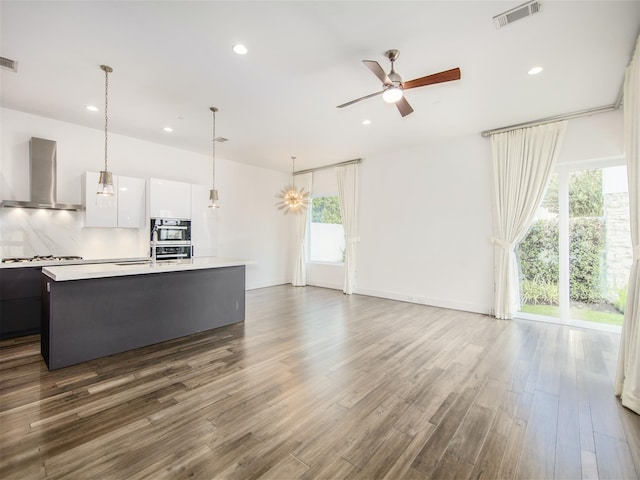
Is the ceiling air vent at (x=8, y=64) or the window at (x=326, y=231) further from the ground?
the ceiling air vent at (x=8, y=64)

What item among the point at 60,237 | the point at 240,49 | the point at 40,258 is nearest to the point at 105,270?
the point at 40,258

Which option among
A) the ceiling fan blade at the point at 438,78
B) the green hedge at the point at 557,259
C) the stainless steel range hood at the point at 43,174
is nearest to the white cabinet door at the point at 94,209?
the stainless steel range hood at the point at 43,174

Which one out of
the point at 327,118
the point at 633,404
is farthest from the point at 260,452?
the point at 327,118

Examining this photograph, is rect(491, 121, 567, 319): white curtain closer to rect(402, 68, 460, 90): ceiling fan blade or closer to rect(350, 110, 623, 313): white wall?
rect(350, 110, 623, 313): white wall

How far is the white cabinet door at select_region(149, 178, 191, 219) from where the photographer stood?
514 centimetres

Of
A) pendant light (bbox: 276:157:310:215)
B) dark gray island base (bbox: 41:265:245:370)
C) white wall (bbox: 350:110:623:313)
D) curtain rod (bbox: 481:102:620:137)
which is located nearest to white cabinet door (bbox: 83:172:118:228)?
dark gray island base (bbox: 41:265:245:370)

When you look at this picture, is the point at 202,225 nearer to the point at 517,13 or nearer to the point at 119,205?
the point at 119,205

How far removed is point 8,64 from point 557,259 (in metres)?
7.71

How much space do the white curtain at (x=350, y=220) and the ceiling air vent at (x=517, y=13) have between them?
4426mm

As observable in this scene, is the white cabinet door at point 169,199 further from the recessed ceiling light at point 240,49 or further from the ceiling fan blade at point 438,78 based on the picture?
the ceiling fan blade at point 438,78

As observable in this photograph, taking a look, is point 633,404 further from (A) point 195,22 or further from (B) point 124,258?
(B) point 124,258

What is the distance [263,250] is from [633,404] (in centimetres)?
688

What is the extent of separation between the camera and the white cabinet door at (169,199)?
5.14 m

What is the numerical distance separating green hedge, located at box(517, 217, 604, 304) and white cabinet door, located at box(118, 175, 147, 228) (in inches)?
267
